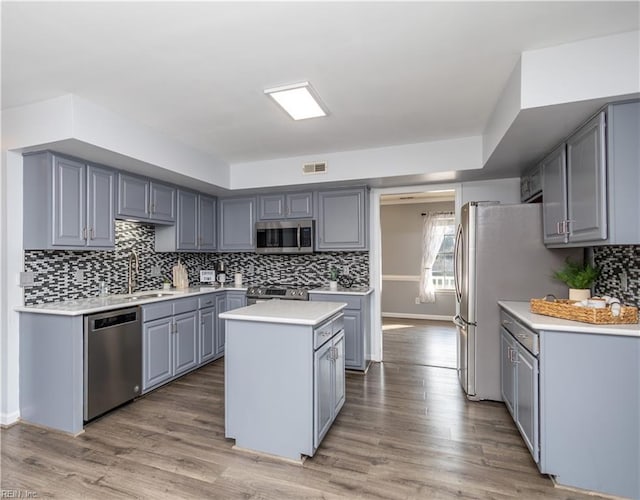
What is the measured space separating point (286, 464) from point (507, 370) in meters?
1.84

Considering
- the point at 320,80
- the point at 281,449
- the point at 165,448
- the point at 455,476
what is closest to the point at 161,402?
the point at 165,448

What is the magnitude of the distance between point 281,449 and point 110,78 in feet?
8.69

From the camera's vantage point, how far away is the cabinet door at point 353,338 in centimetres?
385

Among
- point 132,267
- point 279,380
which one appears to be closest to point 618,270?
point 279,380

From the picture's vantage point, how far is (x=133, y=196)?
344 cm

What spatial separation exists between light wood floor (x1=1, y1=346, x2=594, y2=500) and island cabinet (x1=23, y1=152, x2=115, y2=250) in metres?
1.46

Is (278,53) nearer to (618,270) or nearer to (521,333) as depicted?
(521,333)

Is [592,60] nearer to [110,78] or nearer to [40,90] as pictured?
[110,78]

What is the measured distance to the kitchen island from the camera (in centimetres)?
217

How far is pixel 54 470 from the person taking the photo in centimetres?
210

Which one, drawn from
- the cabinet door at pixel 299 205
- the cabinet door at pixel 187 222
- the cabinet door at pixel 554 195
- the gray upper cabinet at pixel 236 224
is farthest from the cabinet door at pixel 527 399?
the cabinet door at pixel 187 222

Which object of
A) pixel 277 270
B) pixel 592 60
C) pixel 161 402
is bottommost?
pixel 161 402

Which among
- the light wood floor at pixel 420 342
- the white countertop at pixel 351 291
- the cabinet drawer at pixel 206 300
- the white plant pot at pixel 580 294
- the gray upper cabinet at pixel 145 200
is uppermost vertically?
the gray upper cabinet at pixel 145 200

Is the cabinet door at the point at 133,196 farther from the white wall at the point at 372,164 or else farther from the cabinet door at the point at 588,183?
the cabinet door at the point at 588,183
